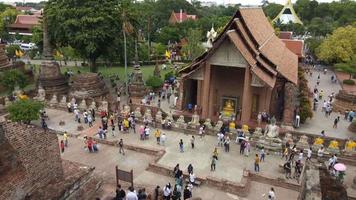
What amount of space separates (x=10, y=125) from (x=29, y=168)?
64.7 inches

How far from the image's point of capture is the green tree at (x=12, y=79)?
32.9 metres

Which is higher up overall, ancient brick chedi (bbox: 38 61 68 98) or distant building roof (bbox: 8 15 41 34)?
distant building roof (bbox: 8 15 41 34)

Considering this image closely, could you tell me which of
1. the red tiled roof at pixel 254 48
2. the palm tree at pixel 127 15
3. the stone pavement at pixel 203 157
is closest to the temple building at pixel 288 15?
the palm tree at pixel 127 15

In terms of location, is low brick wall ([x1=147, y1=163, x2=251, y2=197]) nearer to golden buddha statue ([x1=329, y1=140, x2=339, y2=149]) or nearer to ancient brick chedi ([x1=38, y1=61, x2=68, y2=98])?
golden buddha statue ([x1=329, y1=140, x2=339, y2=149])

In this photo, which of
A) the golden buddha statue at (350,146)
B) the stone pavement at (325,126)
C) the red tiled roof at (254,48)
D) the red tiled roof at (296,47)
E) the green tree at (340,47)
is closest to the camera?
the golden buddha statue at (350,146)

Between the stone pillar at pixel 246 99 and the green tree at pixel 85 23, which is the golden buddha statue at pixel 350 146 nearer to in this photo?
the stone pillar at pixel 246 99

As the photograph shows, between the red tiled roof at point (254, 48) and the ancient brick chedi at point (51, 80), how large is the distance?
47.3 ft

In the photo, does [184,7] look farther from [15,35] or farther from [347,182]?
[347,182]

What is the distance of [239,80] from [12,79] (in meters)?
21.7

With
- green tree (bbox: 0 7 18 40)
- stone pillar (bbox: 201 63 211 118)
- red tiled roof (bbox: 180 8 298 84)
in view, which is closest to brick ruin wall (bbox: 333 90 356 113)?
red tiled roof (bbox: 180 8 298 84)

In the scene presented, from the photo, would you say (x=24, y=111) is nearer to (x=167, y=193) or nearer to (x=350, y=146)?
(x=167, y=193)

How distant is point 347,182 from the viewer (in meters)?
19.3

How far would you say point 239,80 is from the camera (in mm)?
27875

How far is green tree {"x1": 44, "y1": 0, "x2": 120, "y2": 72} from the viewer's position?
34.0 m
